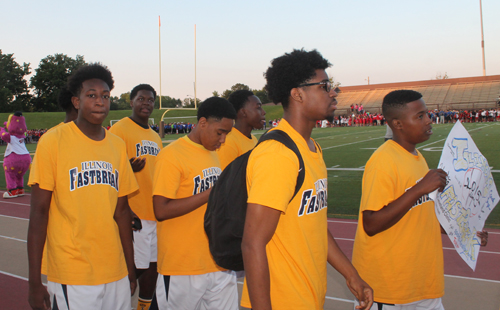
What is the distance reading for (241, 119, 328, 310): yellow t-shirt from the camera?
5.34 ft

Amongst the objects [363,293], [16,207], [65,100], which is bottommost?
[16,207]

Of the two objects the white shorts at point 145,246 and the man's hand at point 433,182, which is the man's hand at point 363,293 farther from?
the white shorts at point 145,246

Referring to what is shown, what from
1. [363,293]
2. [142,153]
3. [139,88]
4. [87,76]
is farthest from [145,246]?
[363,293]

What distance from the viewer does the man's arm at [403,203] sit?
2.41m

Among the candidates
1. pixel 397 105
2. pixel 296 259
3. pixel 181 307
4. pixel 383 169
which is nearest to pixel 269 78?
pixel 296 259

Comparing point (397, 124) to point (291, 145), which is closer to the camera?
point (291, 145)

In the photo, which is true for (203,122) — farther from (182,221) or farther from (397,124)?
(397,124)

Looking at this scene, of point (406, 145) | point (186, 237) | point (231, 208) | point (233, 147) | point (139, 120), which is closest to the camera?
point (231, 208)

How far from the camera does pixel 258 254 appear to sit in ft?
5.28

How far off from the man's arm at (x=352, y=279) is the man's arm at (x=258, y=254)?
63 cm

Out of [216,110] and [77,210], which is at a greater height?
[216,110]

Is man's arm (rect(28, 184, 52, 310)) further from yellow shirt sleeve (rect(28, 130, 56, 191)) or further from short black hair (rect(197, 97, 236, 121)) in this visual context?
short black hair (rect(197, 97, 236, 121))

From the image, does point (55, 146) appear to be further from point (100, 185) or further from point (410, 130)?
point (410, 130)

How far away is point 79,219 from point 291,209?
55.0 inches
